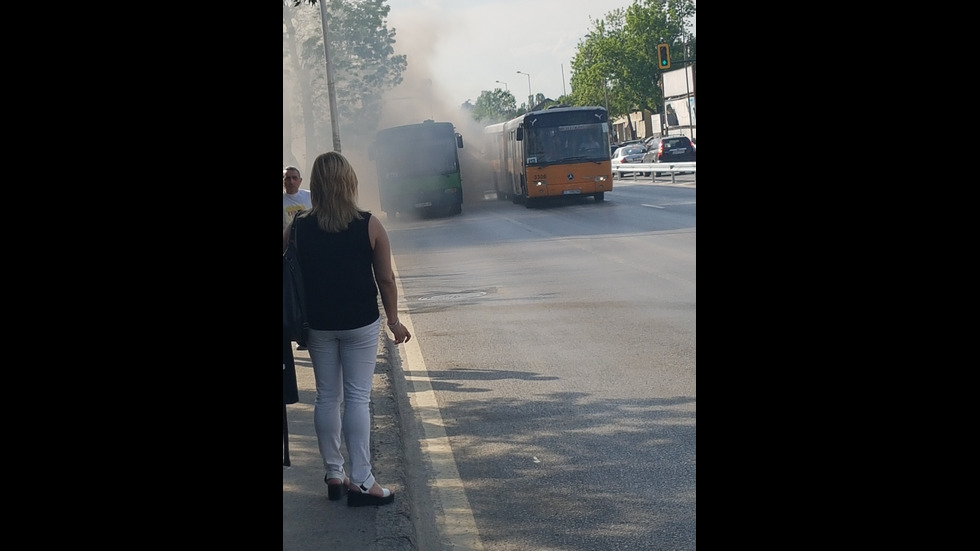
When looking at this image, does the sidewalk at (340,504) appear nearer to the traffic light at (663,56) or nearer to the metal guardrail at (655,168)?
the traffic light at (663,56)

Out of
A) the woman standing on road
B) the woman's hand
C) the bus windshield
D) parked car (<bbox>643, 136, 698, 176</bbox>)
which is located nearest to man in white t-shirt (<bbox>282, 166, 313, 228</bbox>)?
the woman's hand

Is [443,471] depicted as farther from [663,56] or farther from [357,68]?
[357,68]

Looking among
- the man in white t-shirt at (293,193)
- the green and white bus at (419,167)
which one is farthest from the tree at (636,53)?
the man in white t-shirt at (293,193)

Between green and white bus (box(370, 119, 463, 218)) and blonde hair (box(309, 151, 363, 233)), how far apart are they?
28094 mm

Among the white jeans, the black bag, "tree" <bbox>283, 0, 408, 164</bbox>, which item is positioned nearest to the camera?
the black bag

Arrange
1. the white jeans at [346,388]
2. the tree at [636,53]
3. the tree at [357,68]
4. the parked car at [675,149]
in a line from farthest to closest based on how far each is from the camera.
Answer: the tree at [636,53] → the tree at [357,68] → the parked car at [675,149] → the white jeans at [346,388]

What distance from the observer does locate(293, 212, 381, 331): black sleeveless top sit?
509cm

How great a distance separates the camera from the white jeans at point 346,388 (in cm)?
525

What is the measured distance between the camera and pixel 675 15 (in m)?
83.6

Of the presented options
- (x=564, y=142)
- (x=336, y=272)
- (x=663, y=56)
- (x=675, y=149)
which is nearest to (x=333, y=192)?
(x=336, y=272)

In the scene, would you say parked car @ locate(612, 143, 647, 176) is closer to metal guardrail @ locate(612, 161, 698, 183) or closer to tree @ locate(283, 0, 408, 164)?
metal guardrail @ locate(612, 161, 698, 183)

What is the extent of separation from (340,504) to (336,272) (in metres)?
1.11
